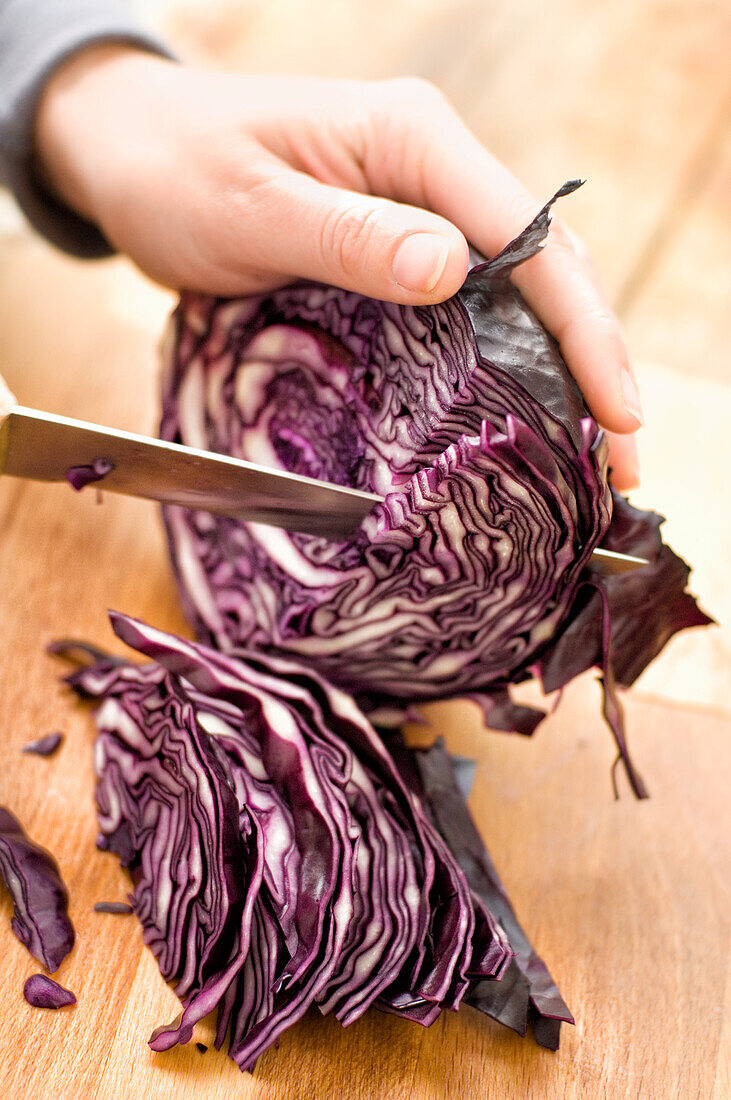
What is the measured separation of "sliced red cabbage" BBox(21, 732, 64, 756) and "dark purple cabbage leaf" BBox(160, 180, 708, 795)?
0.29m

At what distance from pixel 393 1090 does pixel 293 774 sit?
0.38 meters

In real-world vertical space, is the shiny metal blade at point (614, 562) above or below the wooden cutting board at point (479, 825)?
above

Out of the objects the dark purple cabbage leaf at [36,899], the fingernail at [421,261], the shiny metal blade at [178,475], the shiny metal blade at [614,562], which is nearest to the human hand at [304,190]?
the fingernail at [421,261]

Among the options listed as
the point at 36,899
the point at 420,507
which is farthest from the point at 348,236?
the point at 36,899

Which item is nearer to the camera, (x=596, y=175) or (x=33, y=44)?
(x=33, y=44)

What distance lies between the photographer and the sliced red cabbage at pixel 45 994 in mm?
1262

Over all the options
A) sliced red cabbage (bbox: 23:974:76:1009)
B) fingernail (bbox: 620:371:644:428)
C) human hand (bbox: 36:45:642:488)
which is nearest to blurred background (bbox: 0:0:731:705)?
human hand (bbox: 36:45:642:488)

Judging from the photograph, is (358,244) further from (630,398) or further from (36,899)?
(36,899)

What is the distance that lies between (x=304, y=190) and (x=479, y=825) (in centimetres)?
93

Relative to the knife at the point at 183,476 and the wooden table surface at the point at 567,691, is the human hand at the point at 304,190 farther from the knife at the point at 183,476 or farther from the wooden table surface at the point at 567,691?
the wooden table surface at the point at 567,691

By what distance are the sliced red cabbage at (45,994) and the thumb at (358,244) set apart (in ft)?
3.03

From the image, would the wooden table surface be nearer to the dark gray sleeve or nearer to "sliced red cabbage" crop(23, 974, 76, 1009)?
"sliced red cabbage" crop(23, 974, 76, 1009)

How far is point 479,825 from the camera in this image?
5.13ft

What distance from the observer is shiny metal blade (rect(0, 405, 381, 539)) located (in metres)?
1.31
